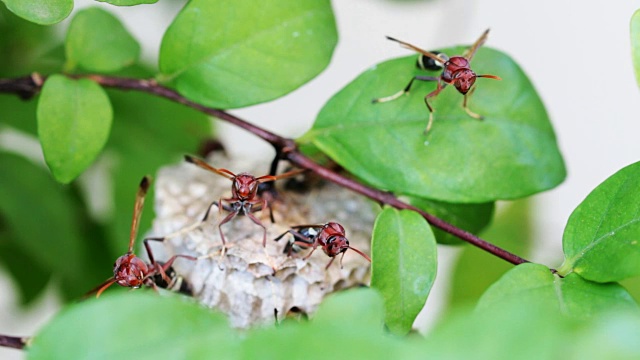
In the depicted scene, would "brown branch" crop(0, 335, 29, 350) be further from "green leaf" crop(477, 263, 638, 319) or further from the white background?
the white background

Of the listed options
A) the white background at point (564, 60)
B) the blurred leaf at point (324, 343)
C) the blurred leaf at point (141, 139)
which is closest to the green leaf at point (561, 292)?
the blurred leaf at point (324, 343)

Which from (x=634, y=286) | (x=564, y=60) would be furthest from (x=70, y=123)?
(x=564, y=60)

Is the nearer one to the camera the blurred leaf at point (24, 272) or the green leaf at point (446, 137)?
the green leaf at point (446, 137)

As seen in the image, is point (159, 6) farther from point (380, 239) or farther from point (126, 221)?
point (380, 239)

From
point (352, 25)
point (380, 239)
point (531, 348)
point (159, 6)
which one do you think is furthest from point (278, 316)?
point (352, 25)

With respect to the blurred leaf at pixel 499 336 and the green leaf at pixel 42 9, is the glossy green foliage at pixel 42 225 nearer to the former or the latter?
the green leaf at pixel 42 9
